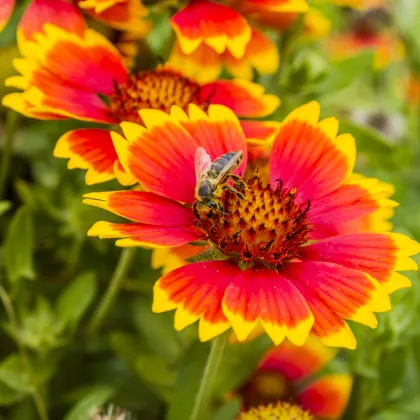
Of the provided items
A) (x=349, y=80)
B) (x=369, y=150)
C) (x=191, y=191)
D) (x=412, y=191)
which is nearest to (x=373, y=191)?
(x=191, y=191)

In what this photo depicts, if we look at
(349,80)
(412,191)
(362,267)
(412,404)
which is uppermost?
(349,80)

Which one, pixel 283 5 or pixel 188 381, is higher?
pixel 283 5

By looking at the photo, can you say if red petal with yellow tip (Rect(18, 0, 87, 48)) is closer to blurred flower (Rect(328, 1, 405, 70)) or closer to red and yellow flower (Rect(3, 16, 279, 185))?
red and yellow flower (Rect(3, 16, 279, 185))

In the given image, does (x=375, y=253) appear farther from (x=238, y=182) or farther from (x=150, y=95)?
(x=150, y=95)

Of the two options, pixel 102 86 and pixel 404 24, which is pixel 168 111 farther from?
pixel 404 24

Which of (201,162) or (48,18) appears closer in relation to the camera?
(201,162)

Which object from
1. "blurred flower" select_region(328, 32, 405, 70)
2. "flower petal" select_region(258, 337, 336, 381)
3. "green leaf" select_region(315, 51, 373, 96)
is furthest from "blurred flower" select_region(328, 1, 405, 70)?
"flower petal" select_region(258, 337, 336, 381)

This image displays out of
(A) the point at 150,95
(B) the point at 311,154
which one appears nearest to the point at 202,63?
(A) the point at 150,95
